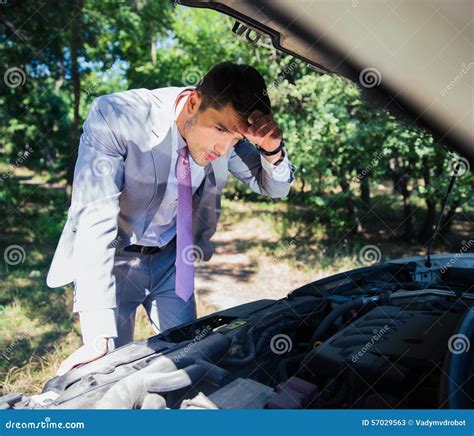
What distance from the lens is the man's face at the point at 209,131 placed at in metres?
1.94

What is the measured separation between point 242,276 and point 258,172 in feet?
14.3

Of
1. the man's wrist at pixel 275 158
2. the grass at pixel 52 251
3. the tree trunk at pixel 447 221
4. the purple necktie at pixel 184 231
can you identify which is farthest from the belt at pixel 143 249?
the tree trunk at pixel 447 221

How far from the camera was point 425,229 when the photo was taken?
25.9 feet

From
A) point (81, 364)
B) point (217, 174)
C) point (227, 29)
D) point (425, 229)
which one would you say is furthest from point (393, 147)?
point (81, 364)

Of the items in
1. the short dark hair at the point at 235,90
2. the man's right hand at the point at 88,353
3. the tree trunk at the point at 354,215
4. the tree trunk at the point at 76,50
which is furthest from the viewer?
the tree trunk at the point at 354,215

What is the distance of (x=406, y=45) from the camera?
3.69 feet

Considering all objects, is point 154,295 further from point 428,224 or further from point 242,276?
point 428,224

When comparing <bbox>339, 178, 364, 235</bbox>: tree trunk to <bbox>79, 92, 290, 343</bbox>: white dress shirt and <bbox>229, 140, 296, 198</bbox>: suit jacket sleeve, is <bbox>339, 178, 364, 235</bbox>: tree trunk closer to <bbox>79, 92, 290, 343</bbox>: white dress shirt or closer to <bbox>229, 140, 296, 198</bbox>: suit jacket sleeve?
<bbox>229, 140, 296, 198</bbox>: suit jacket sleeve

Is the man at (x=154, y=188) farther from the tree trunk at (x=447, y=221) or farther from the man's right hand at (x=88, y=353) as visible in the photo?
the tree trunk at (x=447, y=221)

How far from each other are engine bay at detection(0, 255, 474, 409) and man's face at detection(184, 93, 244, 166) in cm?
81

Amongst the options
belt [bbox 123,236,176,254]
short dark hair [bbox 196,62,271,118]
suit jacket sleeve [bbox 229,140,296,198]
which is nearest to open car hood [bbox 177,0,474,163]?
short dark hair [bbox 196,62,271,118]

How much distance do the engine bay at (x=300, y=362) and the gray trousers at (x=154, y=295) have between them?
0.21 meters

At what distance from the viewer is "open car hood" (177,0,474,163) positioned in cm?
105

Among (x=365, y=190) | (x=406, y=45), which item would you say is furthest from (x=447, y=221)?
(x=406, y=45)
